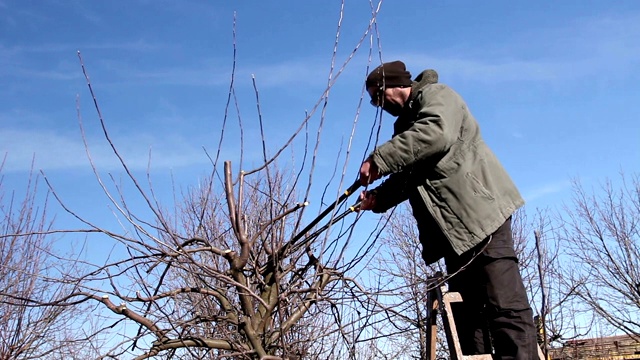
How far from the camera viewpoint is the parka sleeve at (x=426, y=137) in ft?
7.85

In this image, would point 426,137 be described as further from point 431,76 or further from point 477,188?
point 431,76

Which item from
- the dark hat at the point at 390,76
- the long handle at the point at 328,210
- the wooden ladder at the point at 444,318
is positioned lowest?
the wooden ladder at the point at 444,318

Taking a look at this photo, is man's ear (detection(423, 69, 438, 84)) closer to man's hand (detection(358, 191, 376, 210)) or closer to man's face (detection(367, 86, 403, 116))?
man's face (detection(367, 86, 403, 116))

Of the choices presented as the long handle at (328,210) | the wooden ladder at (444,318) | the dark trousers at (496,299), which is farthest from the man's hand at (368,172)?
the wooden ladder at (444,318)

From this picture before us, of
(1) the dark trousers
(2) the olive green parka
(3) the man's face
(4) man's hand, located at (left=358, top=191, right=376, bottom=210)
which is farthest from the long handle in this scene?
(1) the dark trousers

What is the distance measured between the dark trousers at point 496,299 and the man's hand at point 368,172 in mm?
548

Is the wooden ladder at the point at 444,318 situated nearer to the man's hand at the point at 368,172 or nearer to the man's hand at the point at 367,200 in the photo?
the man's hand at the point at 367,200

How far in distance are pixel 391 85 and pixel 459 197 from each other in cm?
62

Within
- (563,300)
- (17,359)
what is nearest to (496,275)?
(17,359)

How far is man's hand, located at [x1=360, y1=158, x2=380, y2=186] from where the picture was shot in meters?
2.43

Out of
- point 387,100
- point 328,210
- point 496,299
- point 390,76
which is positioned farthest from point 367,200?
point 496,299

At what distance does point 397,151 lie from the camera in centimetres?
240

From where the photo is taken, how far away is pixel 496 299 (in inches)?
99.8

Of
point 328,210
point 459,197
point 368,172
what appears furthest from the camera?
point 328,210
